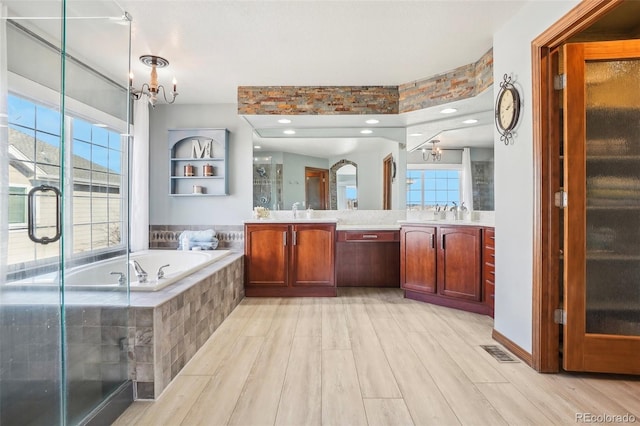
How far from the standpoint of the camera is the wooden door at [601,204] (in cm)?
205

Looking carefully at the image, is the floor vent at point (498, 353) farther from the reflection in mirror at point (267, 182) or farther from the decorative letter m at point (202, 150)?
the decorative letter m at point (202, 150)

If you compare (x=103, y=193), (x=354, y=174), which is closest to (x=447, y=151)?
(x=354, y=174)

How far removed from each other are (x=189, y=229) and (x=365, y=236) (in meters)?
2.22

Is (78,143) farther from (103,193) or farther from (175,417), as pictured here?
(175,417)

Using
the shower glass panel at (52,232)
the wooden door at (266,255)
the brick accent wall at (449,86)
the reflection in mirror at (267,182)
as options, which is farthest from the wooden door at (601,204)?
the reflection in mirror at (267,182)

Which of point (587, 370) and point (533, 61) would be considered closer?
point (587, 370)

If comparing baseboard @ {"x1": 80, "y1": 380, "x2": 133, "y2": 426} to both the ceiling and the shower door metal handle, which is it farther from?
the ceiling

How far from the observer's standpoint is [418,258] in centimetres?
379

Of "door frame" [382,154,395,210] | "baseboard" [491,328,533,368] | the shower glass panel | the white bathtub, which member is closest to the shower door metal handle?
the shower glass panel

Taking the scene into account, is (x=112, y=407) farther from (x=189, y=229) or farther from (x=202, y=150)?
(x=202, y=150)

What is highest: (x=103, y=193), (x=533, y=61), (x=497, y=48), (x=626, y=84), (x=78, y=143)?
(x=497, y=48)

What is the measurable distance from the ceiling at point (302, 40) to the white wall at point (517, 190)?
0.20m

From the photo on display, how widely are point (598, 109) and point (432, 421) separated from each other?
208 centimetres

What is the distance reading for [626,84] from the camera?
2.11 meters
